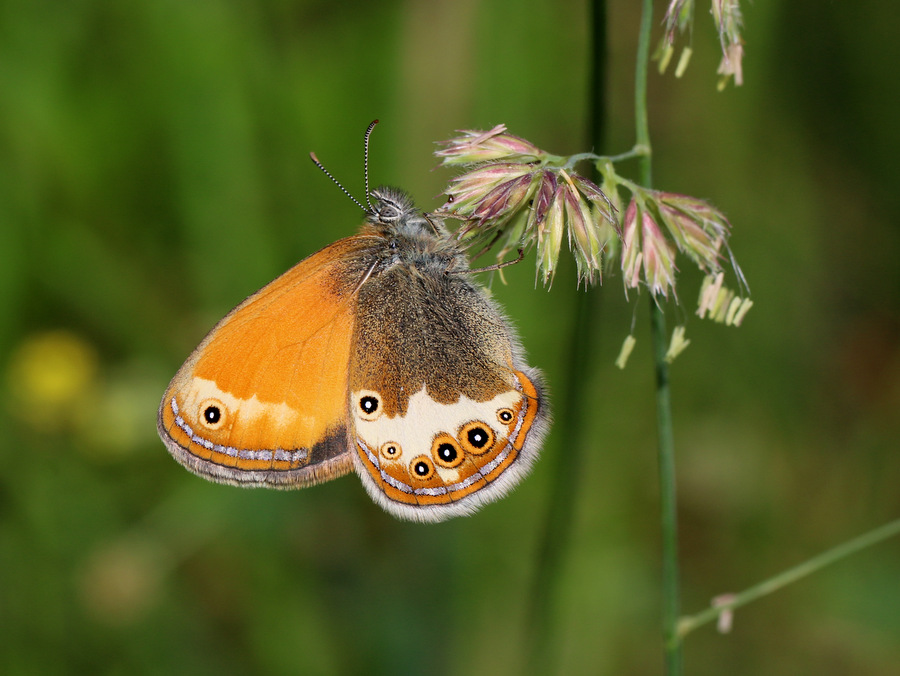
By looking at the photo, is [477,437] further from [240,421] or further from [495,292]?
[495,292]

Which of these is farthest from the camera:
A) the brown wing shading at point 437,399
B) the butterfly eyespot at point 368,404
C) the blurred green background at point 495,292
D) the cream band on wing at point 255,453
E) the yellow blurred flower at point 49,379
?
the yellow blurred flower at point 49,379

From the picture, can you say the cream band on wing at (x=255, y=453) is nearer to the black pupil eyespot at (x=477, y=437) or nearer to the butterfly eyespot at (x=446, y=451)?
the butterfly eyespot at (x=446, y=451)

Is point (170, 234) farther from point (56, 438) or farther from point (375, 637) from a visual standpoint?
point (375, 637)

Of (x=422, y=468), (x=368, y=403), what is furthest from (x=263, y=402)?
(x=422, y=468)

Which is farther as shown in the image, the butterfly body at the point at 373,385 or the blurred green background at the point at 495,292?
the blurred green background at the point at 495,292

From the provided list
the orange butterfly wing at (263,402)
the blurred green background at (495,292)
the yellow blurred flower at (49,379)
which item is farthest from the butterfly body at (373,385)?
the yellow blurred flower at (49,379)

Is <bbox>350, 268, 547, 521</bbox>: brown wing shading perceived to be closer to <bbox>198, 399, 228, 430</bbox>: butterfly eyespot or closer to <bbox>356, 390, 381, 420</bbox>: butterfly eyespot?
<bbox>356, 390, 381, 420</bbox>: butterfly eyespot
